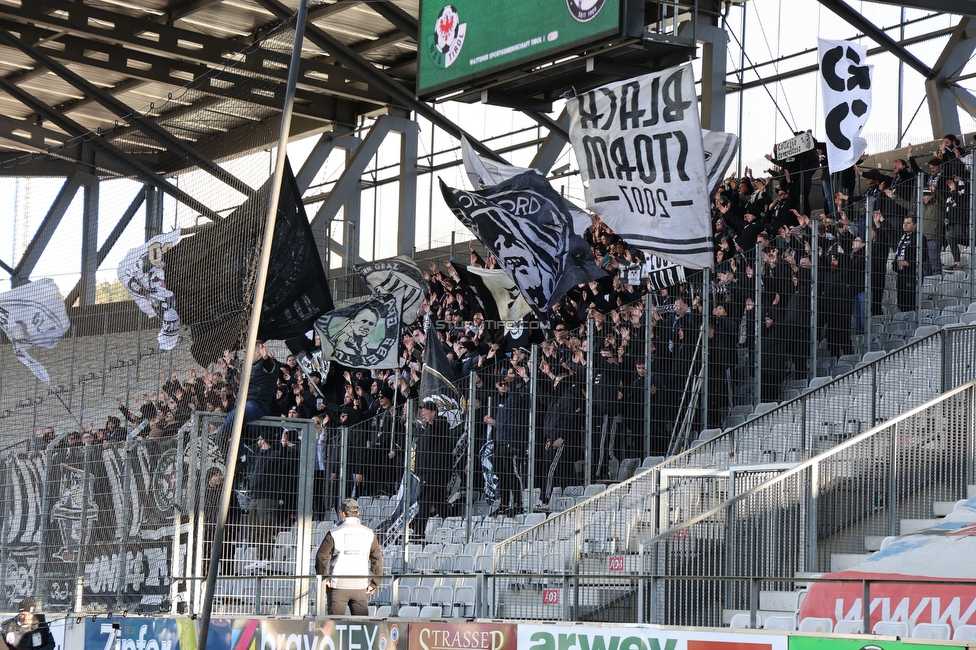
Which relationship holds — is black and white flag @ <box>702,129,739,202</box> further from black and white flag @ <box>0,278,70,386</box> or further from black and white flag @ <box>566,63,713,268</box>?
black and white flag @ <box>0,278,70,386</box>

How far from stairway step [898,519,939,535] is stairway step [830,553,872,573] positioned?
53 cm

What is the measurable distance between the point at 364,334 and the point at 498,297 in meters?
2.65

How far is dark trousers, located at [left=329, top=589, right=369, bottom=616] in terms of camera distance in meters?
11.3

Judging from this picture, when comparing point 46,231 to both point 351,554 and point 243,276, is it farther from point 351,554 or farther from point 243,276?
point 351,554

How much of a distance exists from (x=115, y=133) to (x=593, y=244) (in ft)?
25.8

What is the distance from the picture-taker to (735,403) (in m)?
15.1

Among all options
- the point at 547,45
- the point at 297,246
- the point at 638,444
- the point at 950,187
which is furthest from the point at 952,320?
the point at 297,246

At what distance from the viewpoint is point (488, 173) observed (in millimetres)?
15953

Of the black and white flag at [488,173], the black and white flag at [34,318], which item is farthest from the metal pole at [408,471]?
the black and white flag at [34,318]

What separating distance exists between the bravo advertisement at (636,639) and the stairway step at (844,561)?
138 inches

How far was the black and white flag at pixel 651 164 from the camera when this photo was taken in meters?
11.8

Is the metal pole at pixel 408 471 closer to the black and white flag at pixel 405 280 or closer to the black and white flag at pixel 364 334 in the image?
the black and white flag at pixel 364 334

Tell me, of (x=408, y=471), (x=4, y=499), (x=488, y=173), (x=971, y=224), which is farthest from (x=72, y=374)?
(x=971, y=224)

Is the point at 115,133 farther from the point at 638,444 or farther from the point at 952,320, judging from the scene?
the point at 952,320
